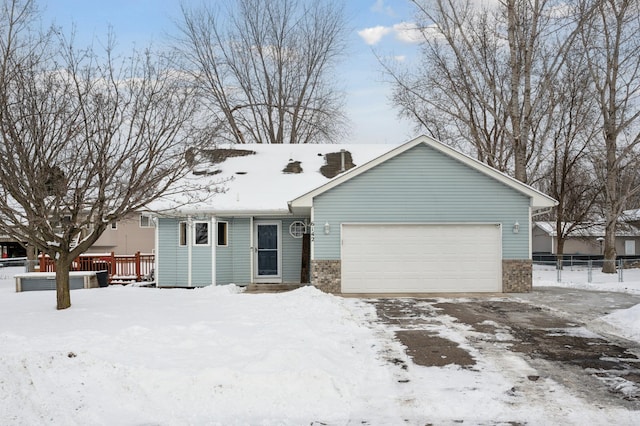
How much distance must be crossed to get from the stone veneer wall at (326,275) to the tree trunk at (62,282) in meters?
6.58

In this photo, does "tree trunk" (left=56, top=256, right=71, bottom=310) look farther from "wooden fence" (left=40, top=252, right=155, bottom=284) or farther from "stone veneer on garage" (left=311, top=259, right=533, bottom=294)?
"wooden fence" (left=40, top=252, right=155, bottom=284)

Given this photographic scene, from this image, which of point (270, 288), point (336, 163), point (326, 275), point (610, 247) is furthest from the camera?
point (610, 247)

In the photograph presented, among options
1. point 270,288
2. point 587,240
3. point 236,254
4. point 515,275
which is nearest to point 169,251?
point 236,254

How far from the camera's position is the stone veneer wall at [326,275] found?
15.1 m

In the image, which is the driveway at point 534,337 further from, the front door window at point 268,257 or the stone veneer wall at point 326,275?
the front door window at point 268,257

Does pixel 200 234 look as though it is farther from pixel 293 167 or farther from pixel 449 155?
pixel 449 155

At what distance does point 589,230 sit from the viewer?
39875mm

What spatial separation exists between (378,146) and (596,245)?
31.8 m

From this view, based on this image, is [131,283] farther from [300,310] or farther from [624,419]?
[624,419]

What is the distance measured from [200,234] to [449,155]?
8.12 metres

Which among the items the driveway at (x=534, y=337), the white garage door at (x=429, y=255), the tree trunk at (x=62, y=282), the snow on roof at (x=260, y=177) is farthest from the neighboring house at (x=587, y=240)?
the tree trunk at (x=62, y=282)

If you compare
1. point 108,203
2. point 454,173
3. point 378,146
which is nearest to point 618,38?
point 378,146

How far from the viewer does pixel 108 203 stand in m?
10.4

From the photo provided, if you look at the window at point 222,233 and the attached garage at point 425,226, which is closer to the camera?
the attached garage at point 425,226
